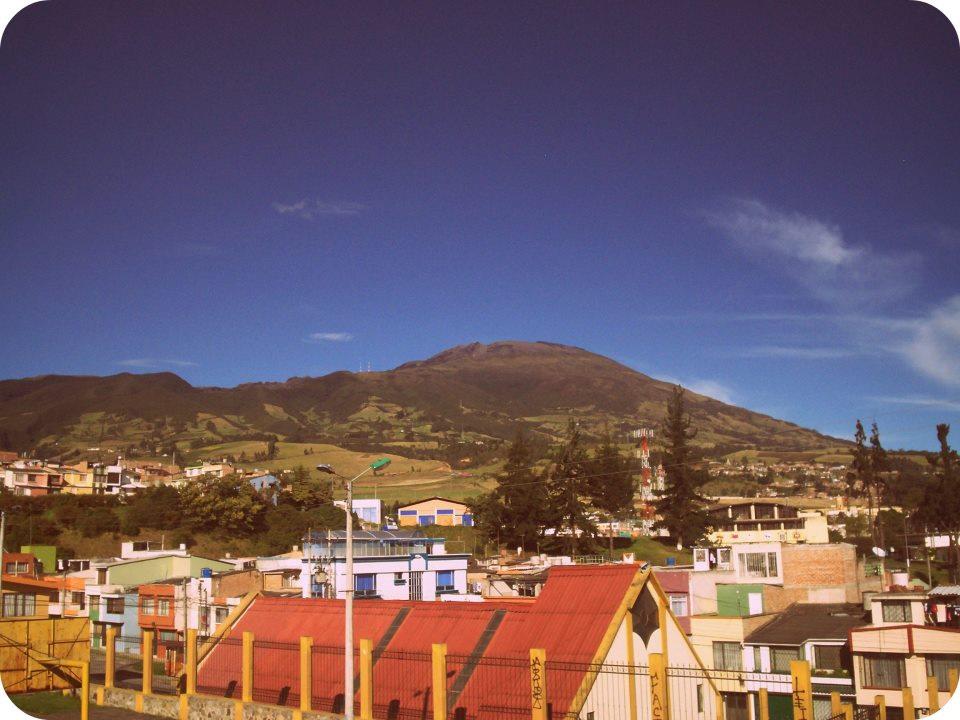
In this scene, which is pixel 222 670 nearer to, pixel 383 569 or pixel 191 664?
pixel 191 664

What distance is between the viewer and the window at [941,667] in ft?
60.0

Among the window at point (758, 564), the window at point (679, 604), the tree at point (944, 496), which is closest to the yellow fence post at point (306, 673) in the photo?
the window at point (679, 604)

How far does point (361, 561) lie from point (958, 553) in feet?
84.3

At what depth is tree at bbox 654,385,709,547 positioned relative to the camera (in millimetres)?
54625

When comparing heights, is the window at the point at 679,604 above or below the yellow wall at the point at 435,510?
below

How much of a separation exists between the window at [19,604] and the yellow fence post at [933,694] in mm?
25053

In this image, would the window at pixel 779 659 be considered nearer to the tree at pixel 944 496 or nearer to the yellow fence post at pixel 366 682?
the yellow fence post at pixel 366 682

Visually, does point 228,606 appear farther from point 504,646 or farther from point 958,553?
point 958,553

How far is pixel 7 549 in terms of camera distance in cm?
4316

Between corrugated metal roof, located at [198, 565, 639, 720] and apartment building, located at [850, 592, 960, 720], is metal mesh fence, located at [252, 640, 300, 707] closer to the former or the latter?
corrugated metal roof, located at [198, 565, 639, 720]

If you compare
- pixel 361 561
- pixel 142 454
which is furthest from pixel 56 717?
pixel 142 454

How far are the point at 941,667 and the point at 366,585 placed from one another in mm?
18114

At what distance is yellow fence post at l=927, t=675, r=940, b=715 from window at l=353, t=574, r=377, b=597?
17.7m

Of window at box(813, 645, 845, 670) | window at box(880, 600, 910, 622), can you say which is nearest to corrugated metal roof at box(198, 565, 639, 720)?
window at box(813, 645, 845, 670)
